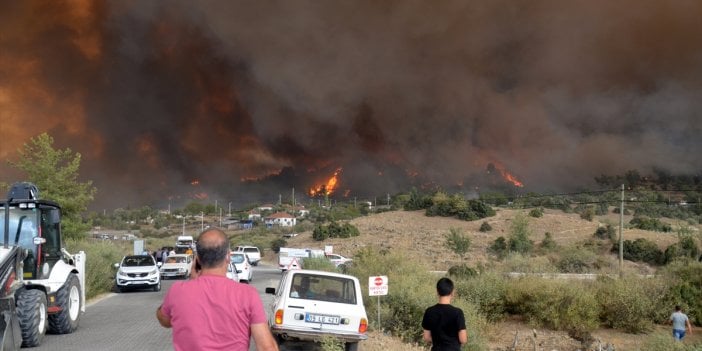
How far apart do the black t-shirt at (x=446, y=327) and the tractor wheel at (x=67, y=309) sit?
30.3ft

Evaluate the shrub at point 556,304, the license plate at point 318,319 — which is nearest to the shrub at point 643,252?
the shrub at point 556,304

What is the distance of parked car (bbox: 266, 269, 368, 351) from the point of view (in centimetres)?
1128

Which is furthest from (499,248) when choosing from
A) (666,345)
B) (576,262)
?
(666,345)

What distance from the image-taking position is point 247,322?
12.1ft

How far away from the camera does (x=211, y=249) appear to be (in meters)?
3.85

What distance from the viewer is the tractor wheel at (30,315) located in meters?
10.9

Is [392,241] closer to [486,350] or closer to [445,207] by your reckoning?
[445,207]

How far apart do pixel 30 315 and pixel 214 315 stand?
8.94 meters

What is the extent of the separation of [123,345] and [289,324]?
3.46 meters

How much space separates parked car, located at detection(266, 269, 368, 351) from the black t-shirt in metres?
5.34

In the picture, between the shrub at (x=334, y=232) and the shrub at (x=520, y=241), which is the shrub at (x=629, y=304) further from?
the shrub at (x=334, y=232)

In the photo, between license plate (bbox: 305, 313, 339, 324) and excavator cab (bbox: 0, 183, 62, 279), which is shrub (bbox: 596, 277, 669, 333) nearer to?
license plate (bbox: 305, 313, 339, 324)

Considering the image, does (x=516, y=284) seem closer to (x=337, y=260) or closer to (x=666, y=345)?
(x=666, y=345)

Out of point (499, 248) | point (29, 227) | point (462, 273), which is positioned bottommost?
point (499, 248)
